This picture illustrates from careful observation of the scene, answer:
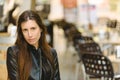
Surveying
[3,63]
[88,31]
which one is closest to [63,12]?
[88,31]

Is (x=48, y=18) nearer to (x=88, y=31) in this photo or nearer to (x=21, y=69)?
(x=88, y=31)

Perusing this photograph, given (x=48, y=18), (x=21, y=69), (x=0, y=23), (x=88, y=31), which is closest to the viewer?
(x=21, y=69)

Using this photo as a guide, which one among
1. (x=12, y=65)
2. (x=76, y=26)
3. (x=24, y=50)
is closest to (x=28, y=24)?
(x=24, y=50)

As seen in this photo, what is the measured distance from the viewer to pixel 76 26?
255 inches

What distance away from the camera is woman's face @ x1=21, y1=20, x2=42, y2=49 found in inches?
98.0

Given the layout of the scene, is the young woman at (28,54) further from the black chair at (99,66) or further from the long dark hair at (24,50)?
the black chair at (99,66)

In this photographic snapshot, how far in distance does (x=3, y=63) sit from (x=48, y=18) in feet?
7.42

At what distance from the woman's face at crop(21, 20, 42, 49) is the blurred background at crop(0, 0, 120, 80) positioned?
7.79 feet

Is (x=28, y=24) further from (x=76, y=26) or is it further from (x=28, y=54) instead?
(x=76, y=26)

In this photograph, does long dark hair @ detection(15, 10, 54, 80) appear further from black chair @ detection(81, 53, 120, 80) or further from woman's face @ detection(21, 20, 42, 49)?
black chair @ detection(81, 53, 120, 80)

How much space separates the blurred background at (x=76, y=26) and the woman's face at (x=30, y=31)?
2373mm

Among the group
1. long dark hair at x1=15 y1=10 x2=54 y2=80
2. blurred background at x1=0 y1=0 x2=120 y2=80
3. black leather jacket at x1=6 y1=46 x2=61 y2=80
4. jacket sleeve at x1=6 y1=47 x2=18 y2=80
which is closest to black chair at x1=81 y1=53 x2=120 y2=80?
blurred background at x1=0 y1=0 x2=120 y2=80

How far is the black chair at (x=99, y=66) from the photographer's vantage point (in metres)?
3.94

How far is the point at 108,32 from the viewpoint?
23.4 feet
